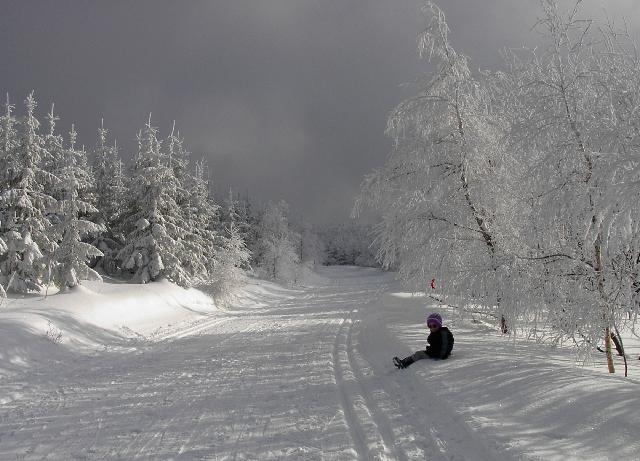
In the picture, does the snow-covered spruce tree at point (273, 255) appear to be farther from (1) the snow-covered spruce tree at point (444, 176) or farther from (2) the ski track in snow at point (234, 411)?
(2) the ski track in snow at point (234, 411)

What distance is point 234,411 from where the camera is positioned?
6.10 m

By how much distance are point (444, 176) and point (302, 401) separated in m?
8.07

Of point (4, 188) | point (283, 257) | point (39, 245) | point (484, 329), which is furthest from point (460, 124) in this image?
point (283, 257)

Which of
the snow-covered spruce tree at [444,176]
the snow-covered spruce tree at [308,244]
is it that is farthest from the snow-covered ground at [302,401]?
the snow-covered spruce tree at [308,244]

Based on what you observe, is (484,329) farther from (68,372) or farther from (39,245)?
(39,245)

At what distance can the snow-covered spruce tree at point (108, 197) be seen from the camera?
35.7 metres

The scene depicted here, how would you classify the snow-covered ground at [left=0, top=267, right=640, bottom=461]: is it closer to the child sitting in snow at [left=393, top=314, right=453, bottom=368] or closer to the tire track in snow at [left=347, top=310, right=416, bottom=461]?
the tire track in snow at [left=347, top=310, right=416, bottom=461]

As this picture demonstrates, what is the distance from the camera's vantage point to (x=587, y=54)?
759cm

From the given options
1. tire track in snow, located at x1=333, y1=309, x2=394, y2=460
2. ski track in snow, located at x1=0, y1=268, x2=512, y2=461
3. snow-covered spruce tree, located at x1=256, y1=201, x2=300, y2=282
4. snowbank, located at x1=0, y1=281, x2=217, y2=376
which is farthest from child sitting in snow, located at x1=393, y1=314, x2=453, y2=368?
snow-covered spruce tree, located at x1=256, y1=201, x2=300, y2=282

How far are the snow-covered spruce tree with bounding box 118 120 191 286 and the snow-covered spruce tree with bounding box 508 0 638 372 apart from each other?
2421 centimetres

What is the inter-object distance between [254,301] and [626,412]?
29620mm

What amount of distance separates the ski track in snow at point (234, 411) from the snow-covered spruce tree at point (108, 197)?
91.8 feet

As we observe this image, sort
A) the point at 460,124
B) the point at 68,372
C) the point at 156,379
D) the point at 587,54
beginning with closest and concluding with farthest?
the point at 587,54, the point at 156,379, the point at 68,372, the point at 460,124

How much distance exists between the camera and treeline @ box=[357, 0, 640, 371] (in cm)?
608
